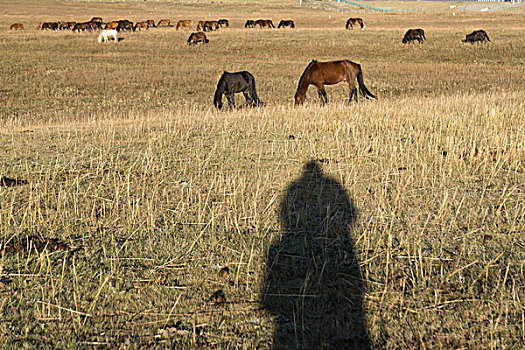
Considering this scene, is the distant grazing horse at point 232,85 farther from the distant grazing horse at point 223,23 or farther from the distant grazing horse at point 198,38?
the distant grazing horse at point 223,23

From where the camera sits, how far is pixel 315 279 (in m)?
3.63

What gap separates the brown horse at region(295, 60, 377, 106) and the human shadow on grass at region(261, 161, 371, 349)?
903 centimetres

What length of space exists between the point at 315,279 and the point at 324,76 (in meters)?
11.4

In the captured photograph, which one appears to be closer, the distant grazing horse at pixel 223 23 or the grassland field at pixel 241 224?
the grassland field at pixel 241 224

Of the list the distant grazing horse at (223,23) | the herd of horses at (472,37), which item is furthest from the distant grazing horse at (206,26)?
the herd of horses at (472,37)

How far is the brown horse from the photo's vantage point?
14.0 m

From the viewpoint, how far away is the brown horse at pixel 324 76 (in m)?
14.0

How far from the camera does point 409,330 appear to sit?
10.0 feet

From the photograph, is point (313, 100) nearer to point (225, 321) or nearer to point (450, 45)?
point (225, 321)

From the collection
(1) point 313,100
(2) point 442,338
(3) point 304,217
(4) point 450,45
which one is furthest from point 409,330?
(4) point 450,45

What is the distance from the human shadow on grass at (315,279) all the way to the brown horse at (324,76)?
9.03 m

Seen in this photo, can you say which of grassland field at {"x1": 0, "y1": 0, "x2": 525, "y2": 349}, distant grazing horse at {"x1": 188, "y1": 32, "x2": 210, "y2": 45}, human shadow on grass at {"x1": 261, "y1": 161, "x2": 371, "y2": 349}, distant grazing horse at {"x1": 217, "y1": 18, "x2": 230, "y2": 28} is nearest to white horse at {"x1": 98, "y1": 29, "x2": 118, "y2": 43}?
distant grazing horse at {"x1": 188, "y1": 32, "x2": 210, "y2": 45}

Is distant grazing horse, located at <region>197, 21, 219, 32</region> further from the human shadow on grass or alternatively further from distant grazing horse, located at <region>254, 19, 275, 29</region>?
the human shadow on grass

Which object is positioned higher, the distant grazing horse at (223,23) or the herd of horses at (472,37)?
the distant grazing horse at (223,23)
